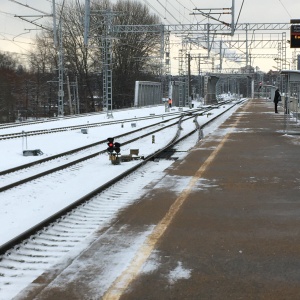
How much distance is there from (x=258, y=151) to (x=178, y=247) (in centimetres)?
1000

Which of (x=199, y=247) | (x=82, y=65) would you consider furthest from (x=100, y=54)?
(x=199, y=247)

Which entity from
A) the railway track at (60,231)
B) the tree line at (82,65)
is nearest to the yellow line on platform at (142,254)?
the railway track at (60,231)

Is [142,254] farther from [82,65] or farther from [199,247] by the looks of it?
[82,65]

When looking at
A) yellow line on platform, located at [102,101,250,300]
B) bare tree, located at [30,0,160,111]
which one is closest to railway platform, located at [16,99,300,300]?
yellow line on platform, located at [102,101,250,300]

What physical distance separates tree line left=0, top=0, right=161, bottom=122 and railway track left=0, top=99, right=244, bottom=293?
190 feet

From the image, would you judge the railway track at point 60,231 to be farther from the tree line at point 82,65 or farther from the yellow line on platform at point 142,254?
the tree line at point 82,65

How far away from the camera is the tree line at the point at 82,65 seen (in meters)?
68.4

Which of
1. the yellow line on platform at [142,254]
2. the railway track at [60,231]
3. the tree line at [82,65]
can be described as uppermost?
the tree line at [82,65]

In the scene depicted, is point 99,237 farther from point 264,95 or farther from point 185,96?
point 264,95

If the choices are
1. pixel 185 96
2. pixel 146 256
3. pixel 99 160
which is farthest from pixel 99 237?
pixel 185 96

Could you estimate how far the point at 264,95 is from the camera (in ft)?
384

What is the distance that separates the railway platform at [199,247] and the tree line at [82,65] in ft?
192

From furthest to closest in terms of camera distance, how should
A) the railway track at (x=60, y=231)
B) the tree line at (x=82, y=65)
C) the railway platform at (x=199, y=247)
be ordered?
the tree line at (x=82, y=65) → the railway track at (x=60, y=231) → the railway platform at (x=199, y=247)

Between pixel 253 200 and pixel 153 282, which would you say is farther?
pixel 253 200
